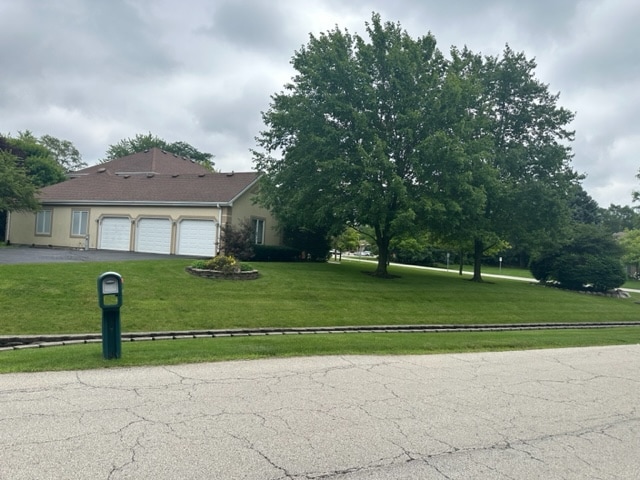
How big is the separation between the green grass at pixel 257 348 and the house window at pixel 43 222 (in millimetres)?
23294

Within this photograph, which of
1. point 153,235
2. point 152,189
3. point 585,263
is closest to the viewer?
point 153,235

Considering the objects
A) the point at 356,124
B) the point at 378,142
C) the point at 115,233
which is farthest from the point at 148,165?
the point at 378,142

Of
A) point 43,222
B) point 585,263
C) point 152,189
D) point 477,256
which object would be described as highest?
point 152,189

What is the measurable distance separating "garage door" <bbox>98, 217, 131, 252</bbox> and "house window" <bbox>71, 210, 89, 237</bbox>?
1329 millimetres

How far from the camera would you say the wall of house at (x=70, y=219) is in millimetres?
24719

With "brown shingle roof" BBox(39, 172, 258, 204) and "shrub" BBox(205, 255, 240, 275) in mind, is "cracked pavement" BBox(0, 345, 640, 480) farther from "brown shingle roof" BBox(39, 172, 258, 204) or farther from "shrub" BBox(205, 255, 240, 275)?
"brown shingle roof" BBox(39, 172, 258, 204)

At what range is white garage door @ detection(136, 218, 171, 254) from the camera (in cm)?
2516

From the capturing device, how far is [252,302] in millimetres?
13773

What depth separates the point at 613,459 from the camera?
409 cm

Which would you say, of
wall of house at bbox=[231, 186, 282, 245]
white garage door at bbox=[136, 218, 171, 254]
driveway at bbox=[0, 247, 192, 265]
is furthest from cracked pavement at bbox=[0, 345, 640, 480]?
white garage door at bbox=[136, 218, 171, 254]

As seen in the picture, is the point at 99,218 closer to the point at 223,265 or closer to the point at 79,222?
the point at 79,222

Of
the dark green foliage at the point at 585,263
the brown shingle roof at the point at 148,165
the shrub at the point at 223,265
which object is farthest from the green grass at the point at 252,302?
the brown shingle roof at the point at 148,165

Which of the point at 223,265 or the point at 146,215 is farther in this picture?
the point at 146,215

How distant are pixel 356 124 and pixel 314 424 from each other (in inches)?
611
